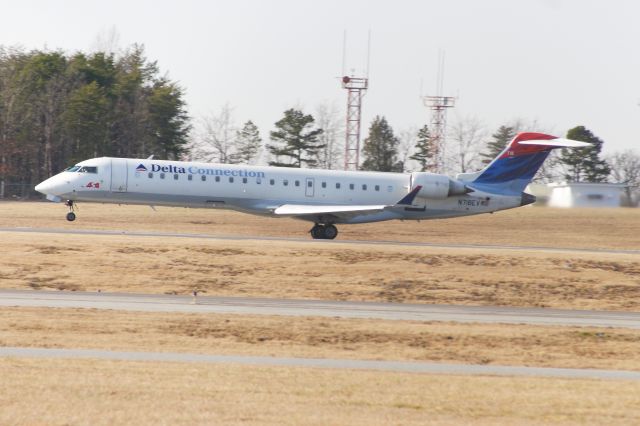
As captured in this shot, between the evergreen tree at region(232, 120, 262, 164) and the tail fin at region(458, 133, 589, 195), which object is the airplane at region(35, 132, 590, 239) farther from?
the evergreen tree at region(232, 120, 262, 164)

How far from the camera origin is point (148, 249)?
1363 inches

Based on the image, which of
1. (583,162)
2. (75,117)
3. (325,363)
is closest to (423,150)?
(583,162)

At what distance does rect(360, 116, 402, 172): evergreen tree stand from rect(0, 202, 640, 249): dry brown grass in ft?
138

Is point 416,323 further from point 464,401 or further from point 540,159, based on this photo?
point 540,159

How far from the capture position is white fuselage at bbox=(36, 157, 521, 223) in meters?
42.3

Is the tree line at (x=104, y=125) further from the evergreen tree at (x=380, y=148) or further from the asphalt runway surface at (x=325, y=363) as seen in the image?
the asphalt runway surface at (x=325, y=363)

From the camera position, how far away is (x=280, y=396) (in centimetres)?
1505

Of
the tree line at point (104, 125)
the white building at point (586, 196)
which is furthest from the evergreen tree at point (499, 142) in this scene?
the white building at point (586, 196)

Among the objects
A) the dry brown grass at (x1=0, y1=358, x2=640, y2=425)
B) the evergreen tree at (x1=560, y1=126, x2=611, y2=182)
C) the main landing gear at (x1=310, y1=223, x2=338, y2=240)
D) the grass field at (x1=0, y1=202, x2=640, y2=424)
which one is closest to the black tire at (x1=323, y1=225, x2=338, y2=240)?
the main landing gear at (x1=310, y1=223, x2=338, y2=240)

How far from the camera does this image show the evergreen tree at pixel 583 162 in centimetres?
9131

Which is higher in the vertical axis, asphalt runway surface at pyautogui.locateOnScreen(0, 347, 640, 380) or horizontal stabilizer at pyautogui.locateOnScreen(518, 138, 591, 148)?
horizontal stabilizer at pyautogui.locateOnScreen(518, 138, 591, 148)

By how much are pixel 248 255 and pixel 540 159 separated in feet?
58.8

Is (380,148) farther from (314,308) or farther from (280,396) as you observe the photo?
(280,396)

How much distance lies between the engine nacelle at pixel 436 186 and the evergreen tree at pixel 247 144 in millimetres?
56910
